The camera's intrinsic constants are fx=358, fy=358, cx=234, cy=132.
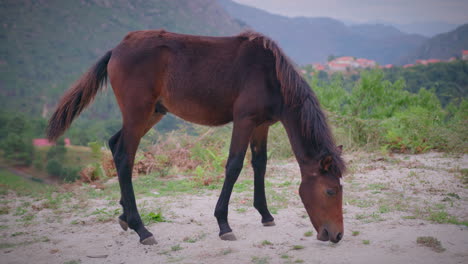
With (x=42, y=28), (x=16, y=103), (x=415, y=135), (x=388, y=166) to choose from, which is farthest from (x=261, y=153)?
(x=42, y=28)

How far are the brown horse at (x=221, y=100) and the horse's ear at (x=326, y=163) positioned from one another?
1cm

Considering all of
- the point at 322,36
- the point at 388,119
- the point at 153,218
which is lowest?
the point at 153,218

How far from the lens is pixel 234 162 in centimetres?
394

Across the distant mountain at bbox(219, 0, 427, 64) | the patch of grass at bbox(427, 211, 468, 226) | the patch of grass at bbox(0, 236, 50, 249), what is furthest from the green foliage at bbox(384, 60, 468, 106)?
the distant mountain at bbox(219, 0, 427, 64)

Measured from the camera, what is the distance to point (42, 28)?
49.0 metres

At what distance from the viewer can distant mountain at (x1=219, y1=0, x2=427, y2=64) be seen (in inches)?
3437

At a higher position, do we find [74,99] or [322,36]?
[322,36]

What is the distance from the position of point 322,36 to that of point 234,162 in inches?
4389

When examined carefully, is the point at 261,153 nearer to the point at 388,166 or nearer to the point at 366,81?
the point at 388,166

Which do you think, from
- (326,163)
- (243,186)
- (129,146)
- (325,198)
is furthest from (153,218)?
(326,163)

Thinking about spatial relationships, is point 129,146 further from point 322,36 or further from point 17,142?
point 322,36

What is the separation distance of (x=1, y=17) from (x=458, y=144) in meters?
56.2

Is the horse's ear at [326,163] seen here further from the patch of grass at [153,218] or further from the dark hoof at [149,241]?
the patch of grass at [153,218]

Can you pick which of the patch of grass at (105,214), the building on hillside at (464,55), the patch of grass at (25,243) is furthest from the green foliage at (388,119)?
the building on hillside at (464,55)
